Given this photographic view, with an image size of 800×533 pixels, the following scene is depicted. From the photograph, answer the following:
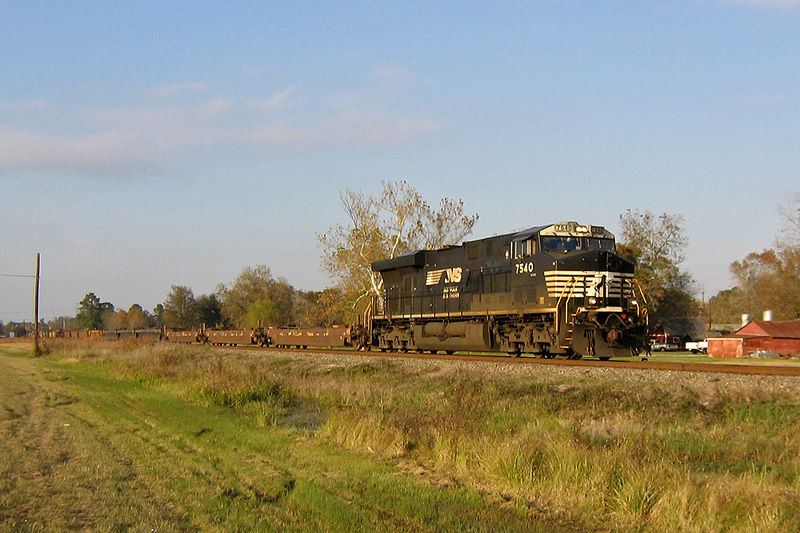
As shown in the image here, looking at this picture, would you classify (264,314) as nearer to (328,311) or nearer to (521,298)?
(328,311)

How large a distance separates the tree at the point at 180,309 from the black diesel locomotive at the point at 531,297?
10261 centimetres

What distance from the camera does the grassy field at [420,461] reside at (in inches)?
275

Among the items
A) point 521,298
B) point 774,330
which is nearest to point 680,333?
point 774,330

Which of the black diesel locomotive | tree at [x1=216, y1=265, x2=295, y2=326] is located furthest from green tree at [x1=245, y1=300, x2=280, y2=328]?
the black diesel locomotive

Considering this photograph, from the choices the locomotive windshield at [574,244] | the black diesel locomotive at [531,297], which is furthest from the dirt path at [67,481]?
the locomotive windshield at [574,244]

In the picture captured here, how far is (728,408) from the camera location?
12.0m

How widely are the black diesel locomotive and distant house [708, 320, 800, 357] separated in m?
23.2

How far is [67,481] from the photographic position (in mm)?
8781

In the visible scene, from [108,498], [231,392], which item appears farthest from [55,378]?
[108,498]

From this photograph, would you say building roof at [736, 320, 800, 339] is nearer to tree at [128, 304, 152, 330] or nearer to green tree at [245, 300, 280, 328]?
green tree at [245, 300, 280, 328]

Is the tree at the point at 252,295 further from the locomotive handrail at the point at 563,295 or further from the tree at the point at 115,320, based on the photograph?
the locomotive handrail at the point at 563,295

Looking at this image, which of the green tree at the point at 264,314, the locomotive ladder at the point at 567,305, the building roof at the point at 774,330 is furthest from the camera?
the green tree at the point at 264,314

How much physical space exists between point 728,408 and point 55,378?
74.5ft

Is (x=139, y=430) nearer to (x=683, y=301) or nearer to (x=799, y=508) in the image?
(x=799, y=508)
